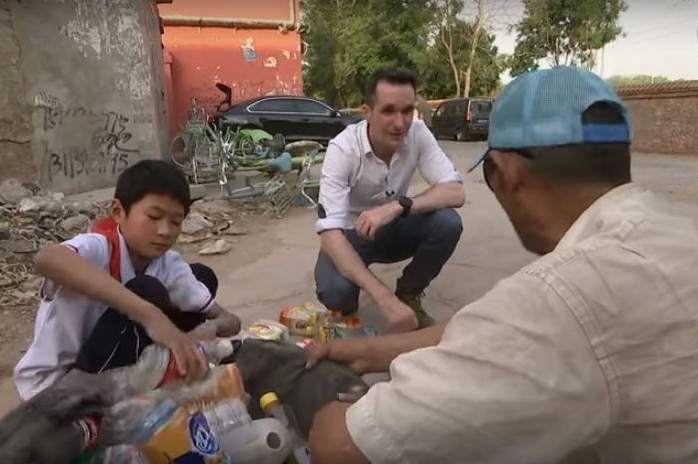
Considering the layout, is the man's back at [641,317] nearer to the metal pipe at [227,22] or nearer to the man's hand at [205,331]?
the man's hand at [205,331]

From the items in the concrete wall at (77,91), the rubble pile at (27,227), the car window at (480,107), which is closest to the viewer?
the rubble pile at (27,227)

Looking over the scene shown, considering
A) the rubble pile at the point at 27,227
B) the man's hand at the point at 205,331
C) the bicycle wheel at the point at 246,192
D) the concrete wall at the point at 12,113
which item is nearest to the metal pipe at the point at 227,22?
the concrete wall at the point at 12,113

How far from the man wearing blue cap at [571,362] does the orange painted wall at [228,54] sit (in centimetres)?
1675

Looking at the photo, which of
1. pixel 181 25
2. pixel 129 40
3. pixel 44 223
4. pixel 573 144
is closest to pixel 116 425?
pixel 573 144

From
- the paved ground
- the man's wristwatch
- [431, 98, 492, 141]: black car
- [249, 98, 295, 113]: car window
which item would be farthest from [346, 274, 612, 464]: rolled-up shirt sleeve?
[431, 98, 492, 141]: black car

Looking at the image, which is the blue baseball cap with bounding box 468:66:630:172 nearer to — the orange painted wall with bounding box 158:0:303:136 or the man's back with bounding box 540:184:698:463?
the man's back with bounding box 540:184:698:463

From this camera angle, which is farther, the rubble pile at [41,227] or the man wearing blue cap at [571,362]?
the rubble pile at [41,227]

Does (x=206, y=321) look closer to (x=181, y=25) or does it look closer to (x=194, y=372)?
(x=194, y=372)

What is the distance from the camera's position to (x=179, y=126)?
17.4 metres

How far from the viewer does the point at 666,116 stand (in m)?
17.1

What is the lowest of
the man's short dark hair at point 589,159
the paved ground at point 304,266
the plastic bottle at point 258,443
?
the paved ground at point 304,266

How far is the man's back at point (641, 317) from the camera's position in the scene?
1.04 meters

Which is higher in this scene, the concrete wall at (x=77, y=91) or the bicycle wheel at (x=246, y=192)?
the concrete wall at (x=77, y=91)

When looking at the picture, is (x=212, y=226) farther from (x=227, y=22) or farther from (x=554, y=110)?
(x=227, y=22)
